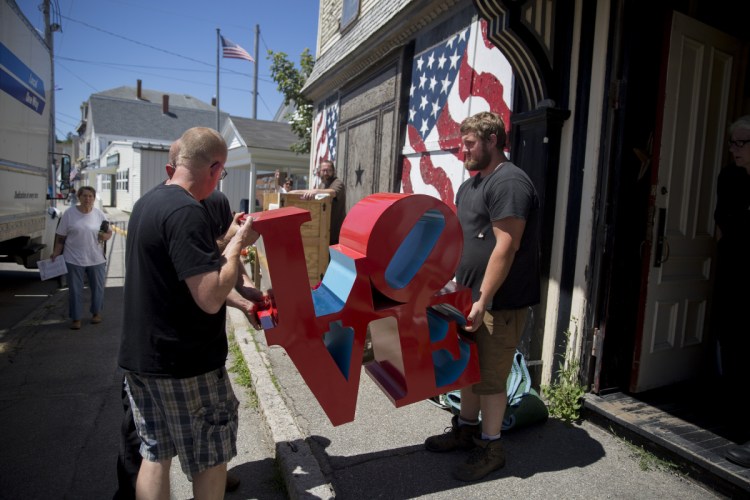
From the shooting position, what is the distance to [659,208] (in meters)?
3.28

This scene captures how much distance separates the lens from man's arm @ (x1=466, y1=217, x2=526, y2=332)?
239 cm

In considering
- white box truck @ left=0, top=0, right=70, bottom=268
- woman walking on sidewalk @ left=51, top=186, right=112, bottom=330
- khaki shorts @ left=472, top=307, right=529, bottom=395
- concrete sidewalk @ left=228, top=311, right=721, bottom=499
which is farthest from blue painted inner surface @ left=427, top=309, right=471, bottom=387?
white box truck @ left=0, top=0, right=70, bottom=268

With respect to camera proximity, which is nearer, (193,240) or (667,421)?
(193,240)

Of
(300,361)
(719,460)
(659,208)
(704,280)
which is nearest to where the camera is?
(300,361)

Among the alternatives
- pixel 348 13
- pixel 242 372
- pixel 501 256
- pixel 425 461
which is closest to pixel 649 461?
pixel 425 461

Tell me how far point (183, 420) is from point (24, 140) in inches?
231

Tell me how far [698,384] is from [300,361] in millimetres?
3203

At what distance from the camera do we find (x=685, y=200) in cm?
343

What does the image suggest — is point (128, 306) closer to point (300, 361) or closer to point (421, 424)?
point (300, 361)

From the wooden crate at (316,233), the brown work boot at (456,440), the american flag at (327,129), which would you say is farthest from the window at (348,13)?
the brown work boot at (456,440)

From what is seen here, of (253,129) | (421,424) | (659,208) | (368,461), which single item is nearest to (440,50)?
(659,208)

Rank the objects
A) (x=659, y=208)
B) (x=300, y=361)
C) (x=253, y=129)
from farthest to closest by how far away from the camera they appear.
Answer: (x=253, y=129), (x=659, y=208), (x=300, y=361)

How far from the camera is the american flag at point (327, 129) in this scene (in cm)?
841

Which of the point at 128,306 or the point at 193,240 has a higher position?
the point at 193,240
